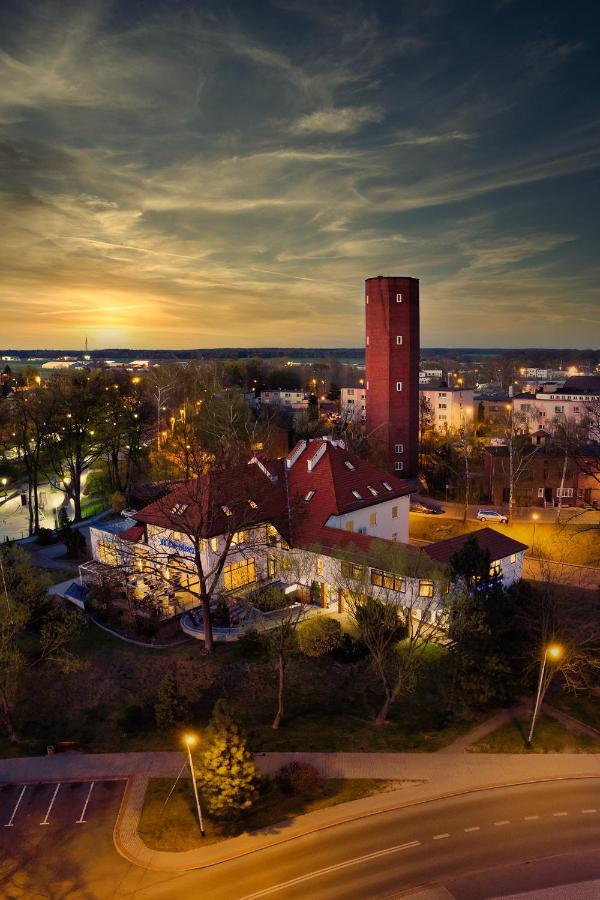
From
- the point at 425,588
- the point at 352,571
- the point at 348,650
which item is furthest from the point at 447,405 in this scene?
the point at 348,650

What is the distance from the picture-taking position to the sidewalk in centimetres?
2194

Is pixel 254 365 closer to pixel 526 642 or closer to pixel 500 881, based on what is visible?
pixel 526 642

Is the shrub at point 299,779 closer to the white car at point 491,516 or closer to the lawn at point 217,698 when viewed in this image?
the lawn at point 217,698

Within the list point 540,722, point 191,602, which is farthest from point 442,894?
point 191,602

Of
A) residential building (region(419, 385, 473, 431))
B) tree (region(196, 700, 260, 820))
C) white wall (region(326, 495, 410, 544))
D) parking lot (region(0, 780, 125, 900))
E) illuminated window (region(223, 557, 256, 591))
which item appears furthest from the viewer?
residential building (region(419, 385, 473, 431))

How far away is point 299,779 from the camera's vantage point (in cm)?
2292

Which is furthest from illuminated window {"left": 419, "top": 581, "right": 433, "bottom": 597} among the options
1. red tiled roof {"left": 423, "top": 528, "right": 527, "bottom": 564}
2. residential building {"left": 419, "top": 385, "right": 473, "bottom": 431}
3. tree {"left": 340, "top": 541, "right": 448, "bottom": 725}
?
residential building {"left": 419, "top": 385, "right": 473, "bottom": 431}

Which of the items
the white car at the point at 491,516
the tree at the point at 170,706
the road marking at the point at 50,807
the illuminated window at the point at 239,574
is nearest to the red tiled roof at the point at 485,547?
the illuminated window at the point at 239,574

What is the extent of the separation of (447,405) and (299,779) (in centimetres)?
8950

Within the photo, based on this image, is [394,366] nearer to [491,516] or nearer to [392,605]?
[491,516]

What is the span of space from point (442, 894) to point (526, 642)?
13610 mm

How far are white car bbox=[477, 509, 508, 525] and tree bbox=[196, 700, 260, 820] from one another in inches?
1521

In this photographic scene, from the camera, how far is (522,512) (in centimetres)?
5709

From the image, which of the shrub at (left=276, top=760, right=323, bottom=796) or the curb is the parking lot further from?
the shrub at (left=276, top=760, right=323, bottom=796)
